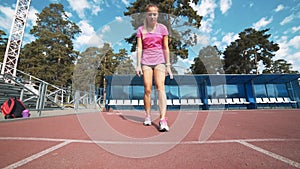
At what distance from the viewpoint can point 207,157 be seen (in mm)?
1108

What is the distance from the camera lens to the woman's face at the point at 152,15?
2.27 m

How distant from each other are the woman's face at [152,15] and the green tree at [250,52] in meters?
30.1

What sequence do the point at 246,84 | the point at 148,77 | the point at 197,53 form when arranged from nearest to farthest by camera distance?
the point at 148,77, the point at 197,53, the point at 246,84

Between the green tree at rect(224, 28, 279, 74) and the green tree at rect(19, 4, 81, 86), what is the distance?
28971mm

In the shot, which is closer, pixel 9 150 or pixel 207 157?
pixel 207 157

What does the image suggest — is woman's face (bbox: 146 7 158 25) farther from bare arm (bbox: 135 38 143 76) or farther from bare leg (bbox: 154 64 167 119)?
bare leg (bbox: 154 64 167 119)

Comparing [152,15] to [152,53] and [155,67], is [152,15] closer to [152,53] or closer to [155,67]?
[152,53]

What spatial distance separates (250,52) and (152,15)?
32.1m

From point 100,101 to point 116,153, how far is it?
497 inches

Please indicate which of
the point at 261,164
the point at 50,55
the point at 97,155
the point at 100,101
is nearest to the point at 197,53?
the point at 261,164

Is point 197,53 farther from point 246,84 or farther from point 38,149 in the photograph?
point 246,84

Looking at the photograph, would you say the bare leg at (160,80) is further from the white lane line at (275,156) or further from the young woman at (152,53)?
the white lane line at (275,156)

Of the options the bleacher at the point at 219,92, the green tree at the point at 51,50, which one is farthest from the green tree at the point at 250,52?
the green tree at the point at 51,50

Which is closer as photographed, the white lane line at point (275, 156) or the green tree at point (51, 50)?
the white lane line at point (275, 156)
